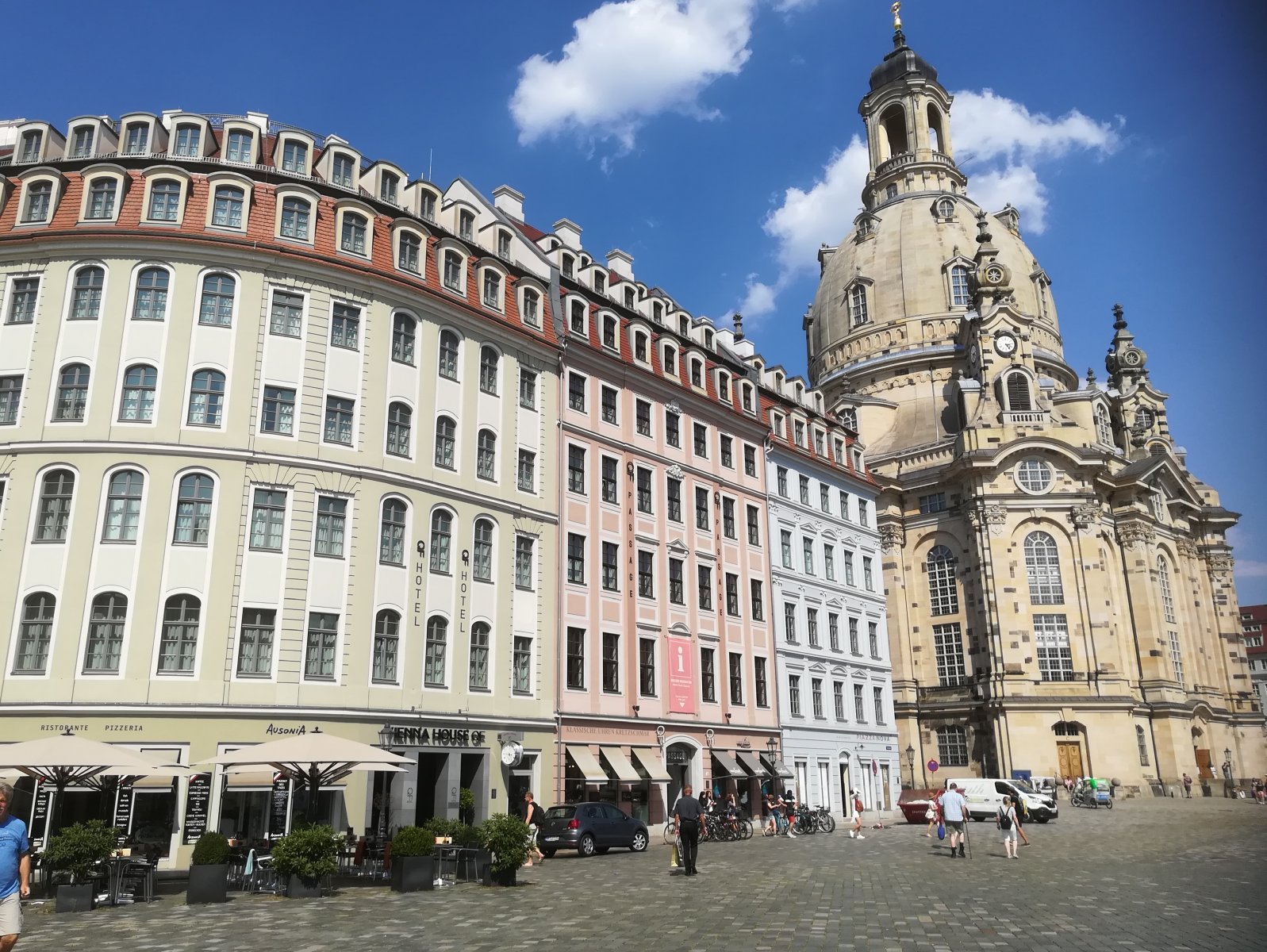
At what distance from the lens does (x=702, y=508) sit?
43438mm

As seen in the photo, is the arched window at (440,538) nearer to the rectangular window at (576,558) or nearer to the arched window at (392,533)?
the arched window at (392,533)

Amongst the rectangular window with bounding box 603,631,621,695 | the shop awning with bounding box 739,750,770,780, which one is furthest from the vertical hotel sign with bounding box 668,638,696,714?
the shop awning with bounding box 739,750,770,780

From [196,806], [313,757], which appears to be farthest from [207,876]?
[196,806]

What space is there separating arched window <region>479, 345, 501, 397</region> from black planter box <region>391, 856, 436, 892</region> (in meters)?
18.0

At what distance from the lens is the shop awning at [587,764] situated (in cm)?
3381

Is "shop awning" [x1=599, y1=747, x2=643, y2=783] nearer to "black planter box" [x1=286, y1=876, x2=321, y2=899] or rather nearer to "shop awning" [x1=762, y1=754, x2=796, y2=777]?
"shop awning" [x1=762, y1=754, x2=796, y2=777]

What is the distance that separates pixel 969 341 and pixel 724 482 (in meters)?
43.8

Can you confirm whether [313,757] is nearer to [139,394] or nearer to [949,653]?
[139,394]

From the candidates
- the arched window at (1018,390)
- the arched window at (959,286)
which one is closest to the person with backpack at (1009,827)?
the arched window at (1018,390)

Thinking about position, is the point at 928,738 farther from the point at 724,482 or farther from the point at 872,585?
the point at 724,482

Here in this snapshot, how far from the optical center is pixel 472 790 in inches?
1233

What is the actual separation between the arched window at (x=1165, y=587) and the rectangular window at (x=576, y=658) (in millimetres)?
55676

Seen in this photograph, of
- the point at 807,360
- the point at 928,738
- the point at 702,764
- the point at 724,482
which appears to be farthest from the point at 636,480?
the point at 807,360

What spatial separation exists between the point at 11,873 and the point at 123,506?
18746 millimetres
